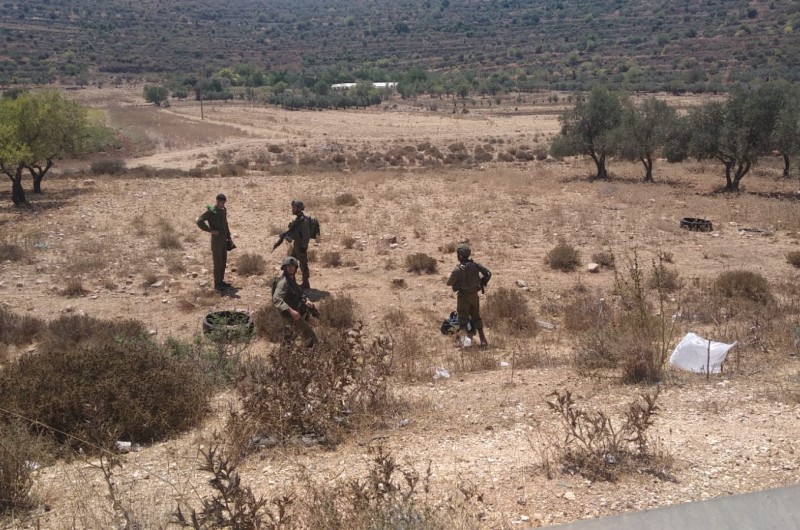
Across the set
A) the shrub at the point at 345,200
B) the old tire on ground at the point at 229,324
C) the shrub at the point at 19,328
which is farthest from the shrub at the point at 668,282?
the shrub at the point at 19,328

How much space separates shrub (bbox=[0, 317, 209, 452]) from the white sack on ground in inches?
193

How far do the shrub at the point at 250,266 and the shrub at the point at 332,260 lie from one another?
1.24m

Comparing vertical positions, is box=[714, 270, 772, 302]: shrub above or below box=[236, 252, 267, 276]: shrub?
above

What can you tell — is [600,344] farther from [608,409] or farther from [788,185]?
[788,185]

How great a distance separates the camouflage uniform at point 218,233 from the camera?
11680 millimetres

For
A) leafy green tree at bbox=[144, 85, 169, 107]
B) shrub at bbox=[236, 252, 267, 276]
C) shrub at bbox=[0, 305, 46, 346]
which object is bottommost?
shrub at bbox=[0, 305, 46, 346]

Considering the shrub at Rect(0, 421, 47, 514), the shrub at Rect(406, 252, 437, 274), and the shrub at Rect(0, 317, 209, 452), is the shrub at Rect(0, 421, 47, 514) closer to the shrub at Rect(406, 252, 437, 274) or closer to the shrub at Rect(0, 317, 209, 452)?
the shrub at Rect(0, 317, 209, 452)

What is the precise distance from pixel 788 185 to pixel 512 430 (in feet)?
74.5

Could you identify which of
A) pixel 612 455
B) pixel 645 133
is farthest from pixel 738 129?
pixel 612 455

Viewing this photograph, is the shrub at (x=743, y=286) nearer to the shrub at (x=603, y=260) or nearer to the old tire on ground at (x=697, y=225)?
the shrub at (x=603, y=260)

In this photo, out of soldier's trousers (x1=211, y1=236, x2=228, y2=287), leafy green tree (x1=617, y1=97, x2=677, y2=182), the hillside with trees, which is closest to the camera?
soldier's trousers (x1=211, y1=236, x2=228, y2=287)

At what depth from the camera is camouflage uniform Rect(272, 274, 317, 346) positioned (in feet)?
24.7

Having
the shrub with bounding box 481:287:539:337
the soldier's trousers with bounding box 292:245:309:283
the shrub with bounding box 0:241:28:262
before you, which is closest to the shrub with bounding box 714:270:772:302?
the shrub with bounding box 481:287:539:337

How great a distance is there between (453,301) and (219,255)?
4.28 metres
